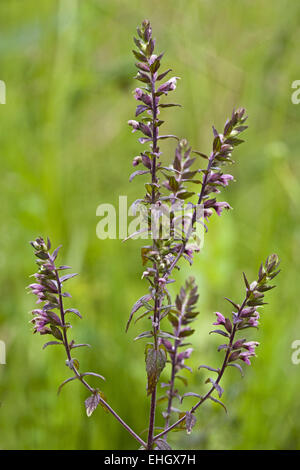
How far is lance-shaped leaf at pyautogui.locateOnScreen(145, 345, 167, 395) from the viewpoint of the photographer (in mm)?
1076

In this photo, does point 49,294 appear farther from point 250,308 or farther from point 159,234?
point 250,308

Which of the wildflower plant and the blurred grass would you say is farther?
the blurred grass

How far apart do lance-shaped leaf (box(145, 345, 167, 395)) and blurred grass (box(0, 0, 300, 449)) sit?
101 centimetres

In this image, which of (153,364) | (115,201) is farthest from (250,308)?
(115,201)

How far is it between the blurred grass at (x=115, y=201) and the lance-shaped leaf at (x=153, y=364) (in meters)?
1.01

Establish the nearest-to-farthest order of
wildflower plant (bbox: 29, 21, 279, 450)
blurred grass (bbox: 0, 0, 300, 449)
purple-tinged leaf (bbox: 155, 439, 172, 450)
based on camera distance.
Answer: wildflower plant (bbox: 29, 21, 279, 450) → purple-tinged leaf (bbox: 155, 439, 172, 450) → blurred grass (bbox: 0, 0, 300, 449)

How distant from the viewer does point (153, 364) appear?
1.09 m

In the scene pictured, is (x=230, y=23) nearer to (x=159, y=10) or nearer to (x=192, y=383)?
(x=159, y=10)

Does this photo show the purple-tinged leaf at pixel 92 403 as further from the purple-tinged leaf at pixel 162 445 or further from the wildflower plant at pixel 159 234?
the purple-tinged leaf at pixel 162 445

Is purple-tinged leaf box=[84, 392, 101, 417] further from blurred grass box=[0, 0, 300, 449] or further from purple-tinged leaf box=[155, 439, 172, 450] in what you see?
blurred grass box=[0, 0, 300, 449]

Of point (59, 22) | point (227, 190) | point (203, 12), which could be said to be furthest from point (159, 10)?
point (227, 190)

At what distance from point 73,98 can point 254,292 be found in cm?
221

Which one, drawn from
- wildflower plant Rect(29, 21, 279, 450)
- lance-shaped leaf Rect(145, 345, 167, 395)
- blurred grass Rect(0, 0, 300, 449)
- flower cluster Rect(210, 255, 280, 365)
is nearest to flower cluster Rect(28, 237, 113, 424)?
wildflower plant Rect(29, 21, 279, 450)

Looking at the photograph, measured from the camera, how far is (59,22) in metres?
2.85
